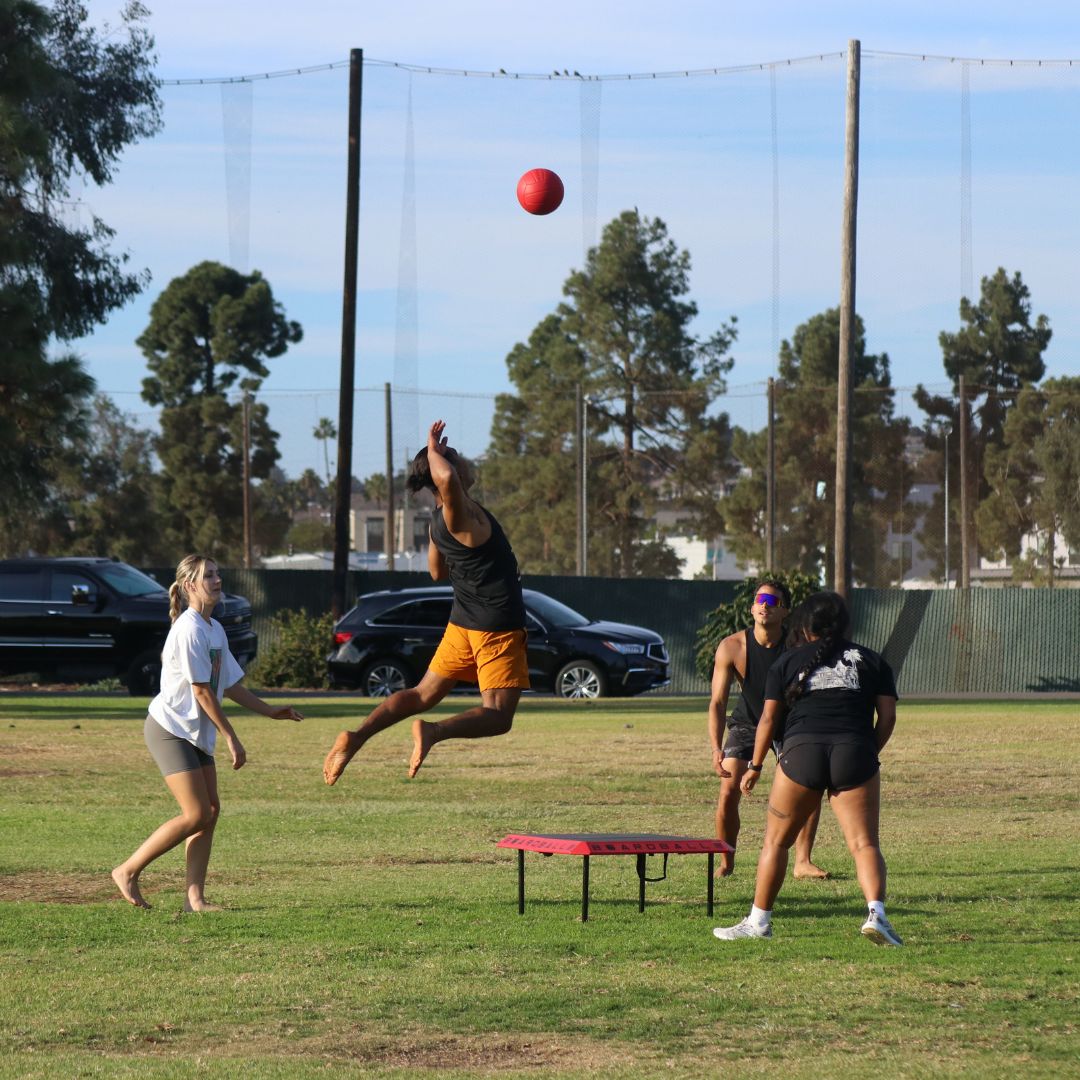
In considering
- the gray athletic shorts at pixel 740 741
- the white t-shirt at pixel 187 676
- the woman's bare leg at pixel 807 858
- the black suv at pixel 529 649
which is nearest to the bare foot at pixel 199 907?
the white t-shirt at pixel 187 676

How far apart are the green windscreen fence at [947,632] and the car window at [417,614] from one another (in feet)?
23.1

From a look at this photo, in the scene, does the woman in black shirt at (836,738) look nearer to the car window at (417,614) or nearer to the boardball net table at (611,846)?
A: the boardball net table at (611,846)

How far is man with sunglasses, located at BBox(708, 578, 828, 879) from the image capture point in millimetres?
10656

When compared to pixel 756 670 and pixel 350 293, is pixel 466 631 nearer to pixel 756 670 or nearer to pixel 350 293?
pixel 756 670

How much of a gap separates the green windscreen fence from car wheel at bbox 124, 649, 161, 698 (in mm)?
6882

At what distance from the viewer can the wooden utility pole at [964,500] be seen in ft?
176

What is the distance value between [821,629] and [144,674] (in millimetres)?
20760

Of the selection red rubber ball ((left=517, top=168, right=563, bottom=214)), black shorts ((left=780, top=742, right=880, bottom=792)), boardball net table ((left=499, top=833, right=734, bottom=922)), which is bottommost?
boardball net table ((left=499, top=833, right=734, bottom=922))

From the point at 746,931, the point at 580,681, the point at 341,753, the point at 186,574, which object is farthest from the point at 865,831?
the point at 580,681

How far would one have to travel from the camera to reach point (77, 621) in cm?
2712

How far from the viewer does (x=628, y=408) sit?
5844 centimetres

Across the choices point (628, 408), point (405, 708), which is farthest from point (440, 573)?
point (628, 408)

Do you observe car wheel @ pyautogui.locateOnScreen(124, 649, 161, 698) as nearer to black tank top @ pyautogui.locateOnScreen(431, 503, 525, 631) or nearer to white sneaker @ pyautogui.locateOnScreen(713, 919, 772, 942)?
black tank top @ pyautogui.locateOnScreen(431, 503, 525, 631)

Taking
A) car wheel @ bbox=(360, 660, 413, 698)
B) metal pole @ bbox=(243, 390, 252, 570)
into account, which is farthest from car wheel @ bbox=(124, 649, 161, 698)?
metal pole @ bbox=(243, 390, 252, 570)
